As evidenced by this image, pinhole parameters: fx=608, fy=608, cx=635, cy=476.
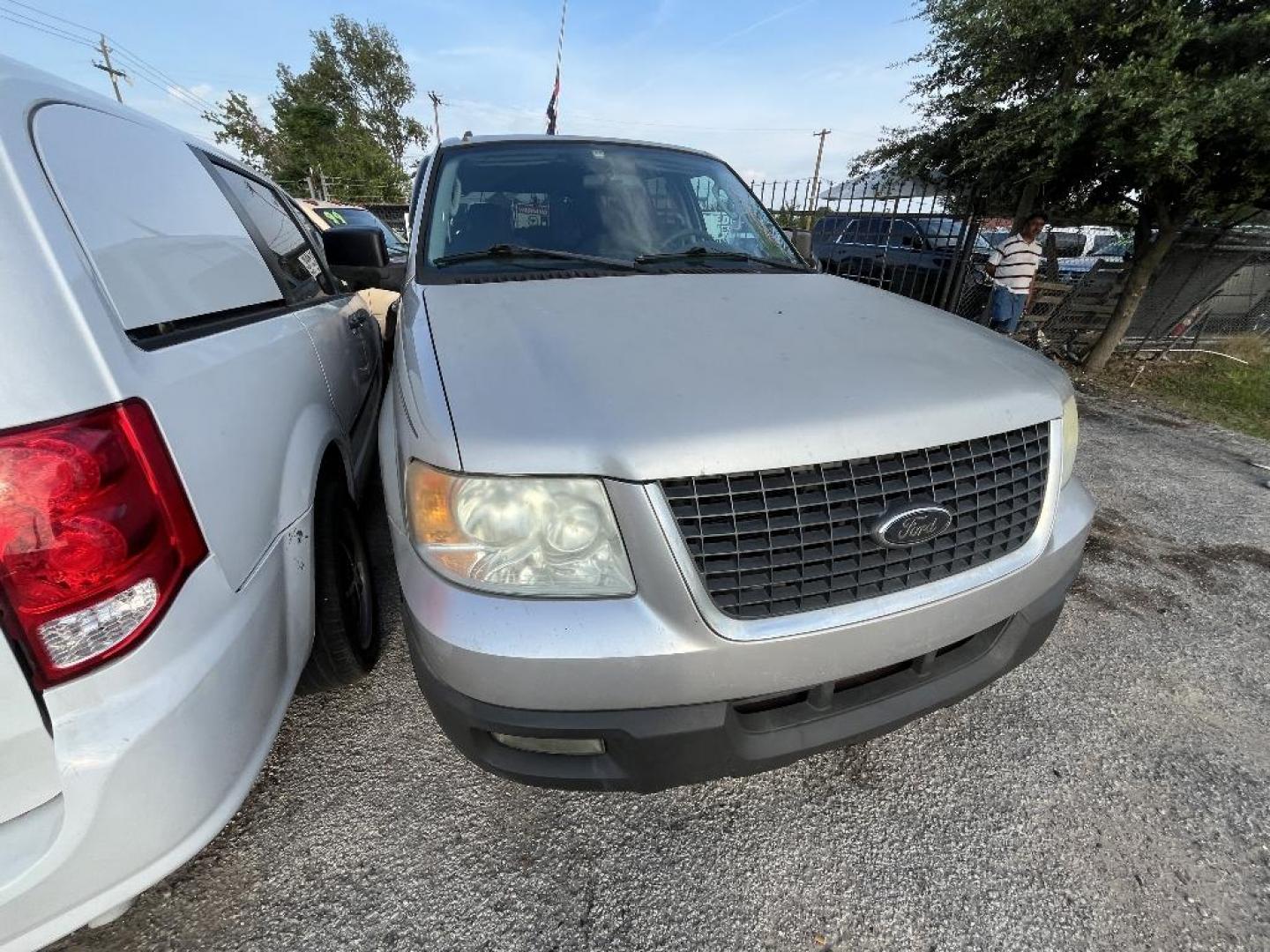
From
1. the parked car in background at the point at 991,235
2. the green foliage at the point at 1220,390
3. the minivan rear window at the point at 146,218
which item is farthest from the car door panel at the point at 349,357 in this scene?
the parked car in background at the point at 991,235

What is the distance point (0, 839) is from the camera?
915 mm

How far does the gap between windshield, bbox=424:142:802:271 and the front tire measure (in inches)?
38.4

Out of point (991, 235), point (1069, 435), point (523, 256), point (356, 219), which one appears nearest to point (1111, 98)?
point (991, 235)

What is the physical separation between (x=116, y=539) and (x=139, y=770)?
368 mm

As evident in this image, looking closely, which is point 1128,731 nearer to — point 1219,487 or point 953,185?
point 1219,487

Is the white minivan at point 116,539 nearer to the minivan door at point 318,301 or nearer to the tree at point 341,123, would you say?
the minivan door at point 318,301

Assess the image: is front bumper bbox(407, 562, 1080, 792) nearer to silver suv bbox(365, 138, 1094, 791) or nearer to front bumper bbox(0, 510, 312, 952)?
silver suv bbox(365, 138, 1094, 791)

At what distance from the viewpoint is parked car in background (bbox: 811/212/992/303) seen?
297 inches

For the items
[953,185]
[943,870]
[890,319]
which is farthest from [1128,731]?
[953,185]

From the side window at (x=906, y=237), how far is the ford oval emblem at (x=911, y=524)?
750 cm

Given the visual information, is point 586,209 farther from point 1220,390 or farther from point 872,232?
point 872,232

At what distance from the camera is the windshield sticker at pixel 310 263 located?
2660mm

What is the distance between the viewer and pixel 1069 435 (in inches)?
66.9

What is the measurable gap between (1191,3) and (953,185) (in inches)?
98.1
